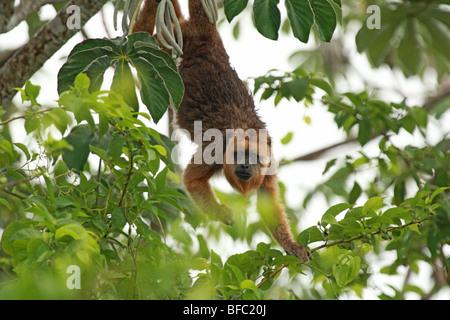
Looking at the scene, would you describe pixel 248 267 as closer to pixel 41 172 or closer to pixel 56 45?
pixel 41 172

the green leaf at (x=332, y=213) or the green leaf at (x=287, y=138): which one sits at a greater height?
the green leaf at (x=287, y=138)

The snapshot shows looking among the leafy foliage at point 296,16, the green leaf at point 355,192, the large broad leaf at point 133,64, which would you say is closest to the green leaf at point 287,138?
the green leaf at point 355,192

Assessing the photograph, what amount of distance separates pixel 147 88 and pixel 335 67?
4.59 metres

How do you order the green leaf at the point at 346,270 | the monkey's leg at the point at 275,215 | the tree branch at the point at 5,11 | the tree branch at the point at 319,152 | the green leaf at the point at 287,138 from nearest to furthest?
the green leaf at the point at 346,270 < the tree branch at the point at 5,11 < the monkey's leg at the point at 275,215 < the green leaf at the point at 287,138 < the tree branch at the point at 319,152

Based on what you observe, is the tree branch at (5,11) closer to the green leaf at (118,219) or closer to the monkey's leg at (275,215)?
the green leaf at (118,219)

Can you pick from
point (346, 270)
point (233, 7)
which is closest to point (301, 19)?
point (233, 7)

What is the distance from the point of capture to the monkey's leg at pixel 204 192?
386 cm

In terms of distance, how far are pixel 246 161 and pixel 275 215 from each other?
48 cm

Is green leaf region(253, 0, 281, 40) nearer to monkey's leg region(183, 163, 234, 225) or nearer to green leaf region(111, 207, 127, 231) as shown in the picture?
green leaf region(111, 207, 127, 231)

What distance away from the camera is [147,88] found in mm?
2254

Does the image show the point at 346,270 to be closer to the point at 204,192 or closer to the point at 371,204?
the point at 371,204

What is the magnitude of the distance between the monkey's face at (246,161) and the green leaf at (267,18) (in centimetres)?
128
